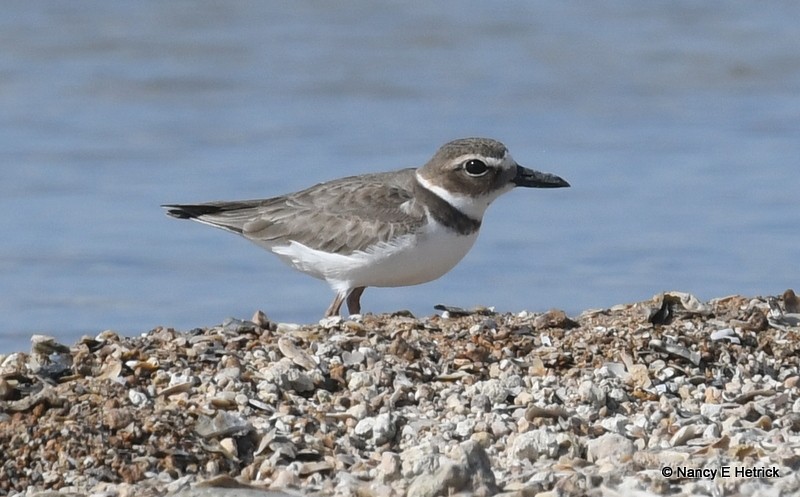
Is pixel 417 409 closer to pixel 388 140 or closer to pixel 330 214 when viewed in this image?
pixel 330 214

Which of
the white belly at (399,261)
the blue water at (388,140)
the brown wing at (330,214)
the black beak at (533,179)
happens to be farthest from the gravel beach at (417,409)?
the blue water at (388,140)

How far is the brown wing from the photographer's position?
8445 millimetres

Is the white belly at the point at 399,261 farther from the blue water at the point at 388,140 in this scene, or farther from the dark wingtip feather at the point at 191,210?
the blue water at the point at 388,140

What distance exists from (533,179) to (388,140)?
17.4 ft

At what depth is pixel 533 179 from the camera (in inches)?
348

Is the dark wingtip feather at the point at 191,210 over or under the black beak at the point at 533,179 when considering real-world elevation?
under

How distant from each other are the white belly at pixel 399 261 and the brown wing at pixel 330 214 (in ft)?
0.23

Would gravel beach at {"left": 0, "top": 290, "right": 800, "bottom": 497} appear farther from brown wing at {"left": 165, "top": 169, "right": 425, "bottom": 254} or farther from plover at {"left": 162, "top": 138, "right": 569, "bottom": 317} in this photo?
brown wing at {"left": 165, "top": 169, "right": 425, "bottom": 254}

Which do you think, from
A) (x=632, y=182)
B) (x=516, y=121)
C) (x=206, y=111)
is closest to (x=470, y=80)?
(x=516, y=121)

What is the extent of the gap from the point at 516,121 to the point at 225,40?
4988 millimetres

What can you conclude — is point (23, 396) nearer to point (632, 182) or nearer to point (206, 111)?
point (632, 182)

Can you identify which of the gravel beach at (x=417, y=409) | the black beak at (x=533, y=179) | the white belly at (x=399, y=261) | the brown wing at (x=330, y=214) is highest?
the black beak at (x=533, y=179)

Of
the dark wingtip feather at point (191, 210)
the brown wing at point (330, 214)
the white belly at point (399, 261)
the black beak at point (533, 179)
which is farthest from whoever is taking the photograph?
the dark wingtip feather at point (191, 210)

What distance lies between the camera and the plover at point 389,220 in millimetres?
8359
